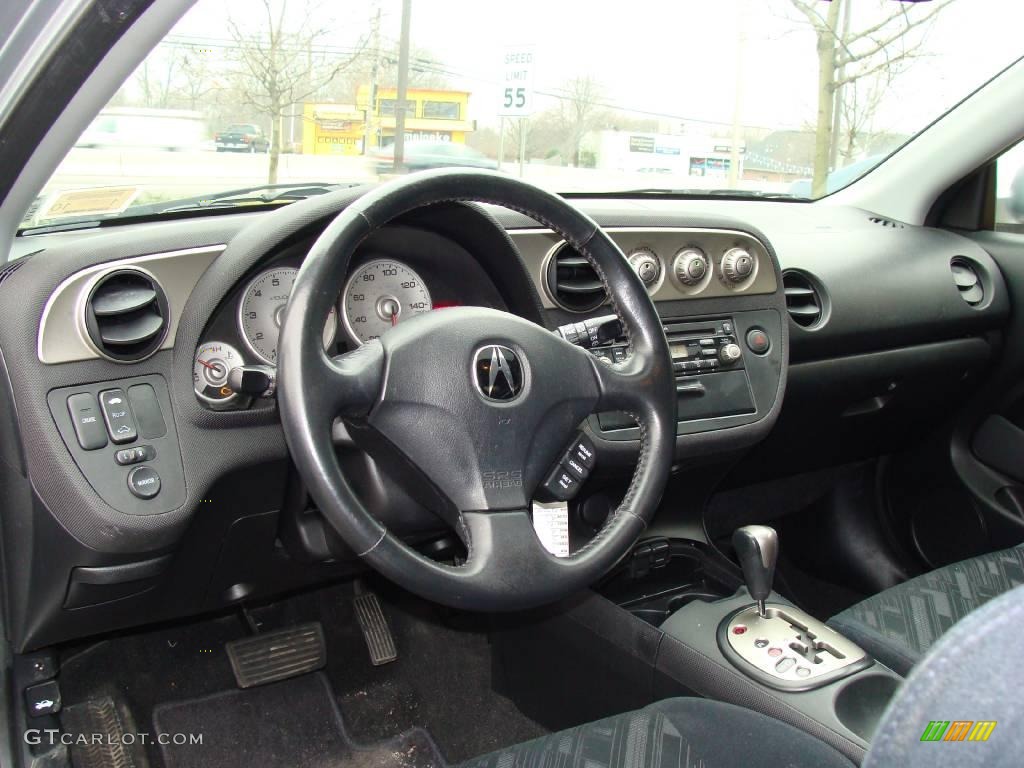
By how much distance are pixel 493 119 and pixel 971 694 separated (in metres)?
1.83

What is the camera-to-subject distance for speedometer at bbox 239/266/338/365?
161 centimetres

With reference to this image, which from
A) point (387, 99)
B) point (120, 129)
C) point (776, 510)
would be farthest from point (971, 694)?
point (776, 510)

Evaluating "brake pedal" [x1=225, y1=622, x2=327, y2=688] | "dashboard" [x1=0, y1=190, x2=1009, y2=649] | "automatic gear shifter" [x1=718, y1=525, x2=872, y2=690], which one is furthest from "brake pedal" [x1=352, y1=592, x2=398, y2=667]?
"automatic gear shifter" [x1=718, y1=525, x2=872, y2=690]

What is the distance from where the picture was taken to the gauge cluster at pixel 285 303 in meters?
1.59

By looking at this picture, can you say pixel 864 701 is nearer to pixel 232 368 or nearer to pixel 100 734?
pixel 232 368

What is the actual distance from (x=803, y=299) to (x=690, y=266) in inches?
18.5

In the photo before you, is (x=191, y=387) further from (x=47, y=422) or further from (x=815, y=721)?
(x=815, y=721)

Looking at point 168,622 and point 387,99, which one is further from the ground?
point 387,99

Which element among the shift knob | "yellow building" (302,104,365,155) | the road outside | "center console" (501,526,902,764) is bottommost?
"center console" (501,526,902,764)

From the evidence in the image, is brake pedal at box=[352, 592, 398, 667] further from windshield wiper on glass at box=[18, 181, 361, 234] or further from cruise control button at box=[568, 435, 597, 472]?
cruise control button at box=[568, 435, 597, 472]

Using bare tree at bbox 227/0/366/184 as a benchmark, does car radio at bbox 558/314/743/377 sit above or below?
below

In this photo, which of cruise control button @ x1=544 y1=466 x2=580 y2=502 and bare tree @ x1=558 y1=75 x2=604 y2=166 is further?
bare tree @ x1=558 y1=75 x2=604 y2=166

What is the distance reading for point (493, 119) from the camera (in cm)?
223

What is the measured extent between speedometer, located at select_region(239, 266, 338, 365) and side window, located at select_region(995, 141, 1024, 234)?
2073mm
